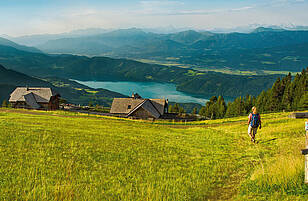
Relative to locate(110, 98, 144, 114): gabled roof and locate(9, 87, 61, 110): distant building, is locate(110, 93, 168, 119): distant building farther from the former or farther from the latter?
locate(9, 87, 61, 110): distant building

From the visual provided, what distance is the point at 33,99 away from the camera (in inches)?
2766

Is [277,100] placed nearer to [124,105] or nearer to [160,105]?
[160,105]

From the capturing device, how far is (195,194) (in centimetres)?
833

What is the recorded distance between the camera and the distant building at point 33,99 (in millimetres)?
68088

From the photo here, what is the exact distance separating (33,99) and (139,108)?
34745 mm

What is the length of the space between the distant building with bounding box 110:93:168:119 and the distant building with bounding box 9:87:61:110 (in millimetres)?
21617

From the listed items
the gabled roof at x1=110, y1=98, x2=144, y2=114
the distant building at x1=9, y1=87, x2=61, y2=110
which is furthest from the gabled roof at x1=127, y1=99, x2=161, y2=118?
the distant building at x1=9, y1=87, x2=61, y2=110

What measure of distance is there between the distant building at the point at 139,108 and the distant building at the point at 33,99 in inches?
851

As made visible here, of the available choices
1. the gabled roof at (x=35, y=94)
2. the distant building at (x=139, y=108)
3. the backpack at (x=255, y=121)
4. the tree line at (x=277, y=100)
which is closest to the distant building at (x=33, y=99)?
the gabled roof at (x=35, y=94)

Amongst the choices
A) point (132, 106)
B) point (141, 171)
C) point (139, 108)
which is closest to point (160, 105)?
point (132, 106)

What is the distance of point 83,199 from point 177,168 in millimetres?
5002

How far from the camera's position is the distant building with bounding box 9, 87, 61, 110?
68.1 meters

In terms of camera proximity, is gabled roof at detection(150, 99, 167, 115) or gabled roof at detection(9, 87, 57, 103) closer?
gabled roof at detection(150, 99, 167, 115)

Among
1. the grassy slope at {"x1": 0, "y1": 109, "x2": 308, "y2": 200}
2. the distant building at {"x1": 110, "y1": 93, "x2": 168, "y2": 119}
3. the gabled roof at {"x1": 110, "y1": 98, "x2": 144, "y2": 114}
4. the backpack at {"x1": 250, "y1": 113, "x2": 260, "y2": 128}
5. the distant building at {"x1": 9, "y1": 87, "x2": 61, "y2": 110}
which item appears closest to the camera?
the grassy slope at {"x1": 0, "y1": 109, "x2": 308, "y2": 200}
